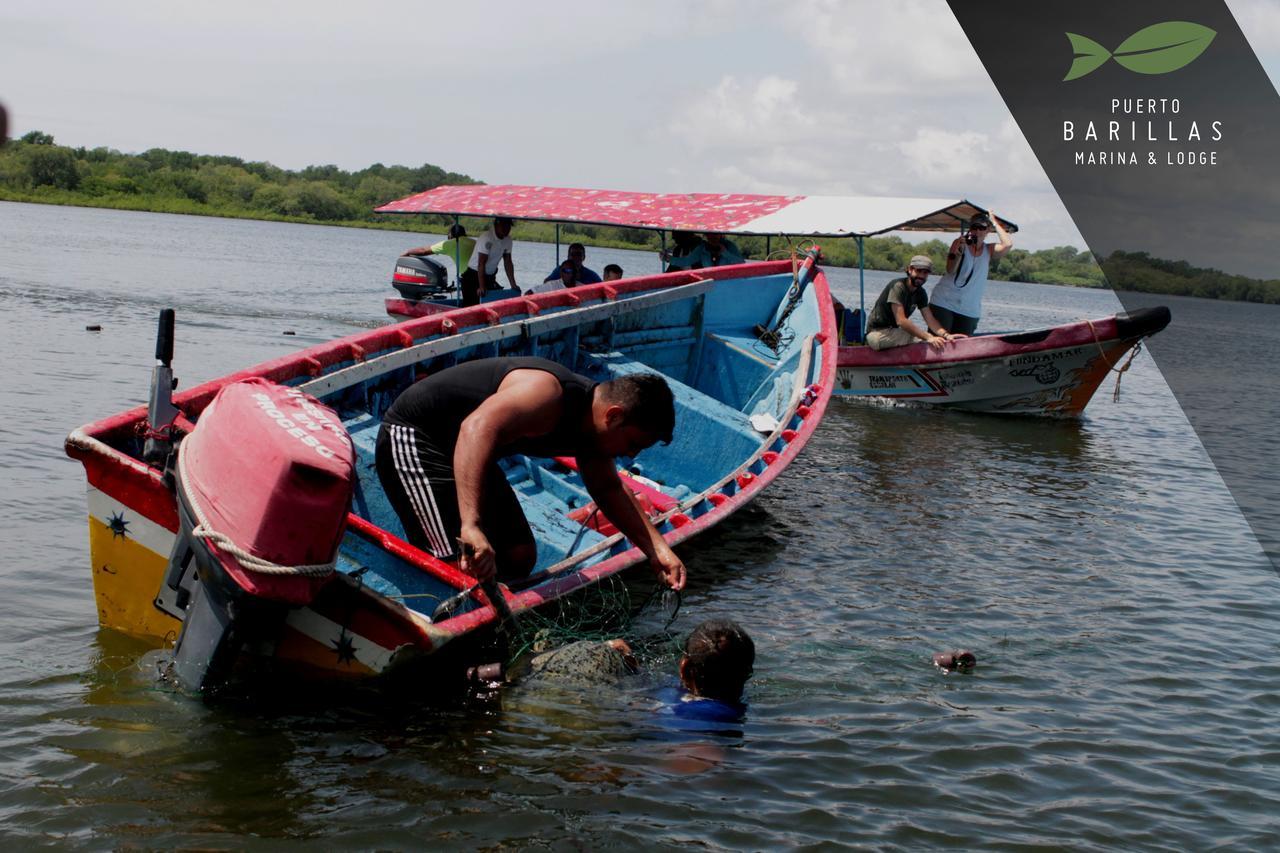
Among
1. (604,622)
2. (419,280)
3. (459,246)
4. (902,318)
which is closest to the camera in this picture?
(604,622)

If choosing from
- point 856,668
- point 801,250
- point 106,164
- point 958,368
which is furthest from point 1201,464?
point 106,164

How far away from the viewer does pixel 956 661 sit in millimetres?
6195

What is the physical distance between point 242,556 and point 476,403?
1.26 metres

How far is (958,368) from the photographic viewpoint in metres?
15.2

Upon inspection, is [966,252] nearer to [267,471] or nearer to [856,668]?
[856,668]

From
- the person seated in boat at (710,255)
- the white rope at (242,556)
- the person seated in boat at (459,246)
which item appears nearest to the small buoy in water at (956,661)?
the white rope at (242,556)

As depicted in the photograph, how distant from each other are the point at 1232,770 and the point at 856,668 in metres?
1.77

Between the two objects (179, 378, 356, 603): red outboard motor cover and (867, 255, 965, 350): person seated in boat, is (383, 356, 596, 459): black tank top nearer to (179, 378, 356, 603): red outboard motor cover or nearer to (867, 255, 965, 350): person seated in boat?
(179, 378, 356, 603): red outboard motor cover

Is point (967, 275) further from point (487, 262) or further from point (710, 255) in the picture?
point (487, 262)

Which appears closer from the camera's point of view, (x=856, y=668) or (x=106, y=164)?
(x=856, y=668)

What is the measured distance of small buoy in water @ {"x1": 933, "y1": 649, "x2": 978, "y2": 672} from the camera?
620cm

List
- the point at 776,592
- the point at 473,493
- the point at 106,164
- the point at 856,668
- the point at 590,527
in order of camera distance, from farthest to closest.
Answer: the point at 106,164 < the point at 776,592 < the point at 590,527 < the point at 856,668 < the point at 473,493

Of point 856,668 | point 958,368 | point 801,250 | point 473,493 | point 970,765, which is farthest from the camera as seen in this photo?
point 958,368

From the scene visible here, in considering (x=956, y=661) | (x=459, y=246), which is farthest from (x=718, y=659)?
(x=459, y=246)
